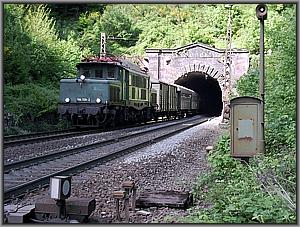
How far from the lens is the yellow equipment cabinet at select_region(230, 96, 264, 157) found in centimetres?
755

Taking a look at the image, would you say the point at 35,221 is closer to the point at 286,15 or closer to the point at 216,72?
the point at 286,15

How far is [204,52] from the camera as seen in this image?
1435 inches

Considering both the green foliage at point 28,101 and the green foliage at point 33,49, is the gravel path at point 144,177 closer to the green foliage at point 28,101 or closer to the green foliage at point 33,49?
the green foliage at point 28,101

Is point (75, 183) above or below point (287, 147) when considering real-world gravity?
below

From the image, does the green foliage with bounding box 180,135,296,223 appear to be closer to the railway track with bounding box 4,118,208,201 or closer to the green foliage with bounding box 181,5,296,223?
the green foliage with bounding box 181,5,296,223

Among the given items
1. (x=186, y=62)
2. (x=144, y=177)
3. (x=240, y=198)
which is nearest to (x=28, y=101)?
(x=144, y=177)

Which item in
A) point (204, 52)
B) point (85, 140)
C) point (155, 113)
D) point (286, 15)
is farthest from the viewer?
point (204, 52)

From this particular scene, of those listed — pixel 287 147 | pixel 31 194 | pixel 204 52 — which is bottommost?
pixel 31 194

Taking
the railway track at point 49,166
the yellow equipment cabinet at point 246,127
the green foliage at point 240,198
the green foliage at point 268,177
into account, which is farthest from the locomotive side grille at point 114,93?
the green foliage at point 240,198

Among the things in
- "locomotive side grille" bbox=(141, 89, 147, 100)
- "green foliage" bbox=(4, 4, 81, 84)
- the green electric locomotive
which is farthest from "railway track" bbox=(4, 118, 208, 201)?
"locomotive side grille" bbox=(141, 89, 147, 100)

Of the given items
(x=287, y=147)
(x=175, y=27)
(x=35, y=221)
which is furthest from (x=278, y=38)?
(x=175, y=27)

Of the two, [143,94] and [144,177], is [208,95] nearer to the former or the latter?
[143,94]

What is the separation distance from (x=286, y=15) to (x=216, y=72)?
2502 cm

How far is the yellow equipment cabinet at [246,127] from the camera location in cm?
755
